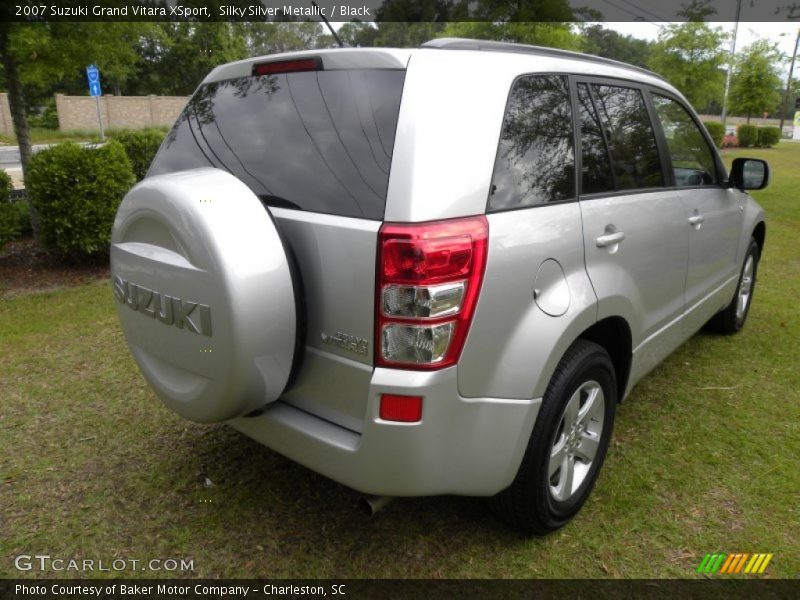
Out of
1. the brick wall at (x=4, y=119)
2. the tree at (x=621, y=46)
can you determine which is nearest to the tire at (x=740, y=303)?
the brick wall at (x=4, y=119)

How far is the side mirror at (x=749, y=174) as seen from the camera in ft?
12.9

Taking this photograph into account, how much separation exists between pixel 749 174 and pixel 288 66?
3.15 metres

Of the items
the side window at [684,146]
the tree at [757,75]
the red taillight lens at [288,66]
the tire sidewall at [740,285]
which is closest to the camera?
the red taillight lens at [288,66]

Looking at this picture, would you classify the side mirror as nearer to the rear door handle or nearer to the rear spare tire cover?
the rear door handle

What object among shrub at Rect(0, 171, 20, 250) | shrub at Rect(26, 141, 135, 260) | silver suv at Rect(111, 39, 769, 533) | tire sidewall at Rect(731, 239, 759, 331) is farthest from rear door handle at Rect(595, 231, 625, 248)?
shrub at Rect(0, 171, 20, 250)

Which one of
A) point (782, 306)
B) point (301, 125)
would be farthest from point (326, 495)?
point (782, 306)

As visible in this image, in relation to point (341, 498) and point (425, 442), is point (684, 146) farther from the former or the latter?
A: point (341, 498)

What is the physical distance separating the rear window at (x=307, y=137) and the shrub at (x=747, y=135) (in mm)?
37020

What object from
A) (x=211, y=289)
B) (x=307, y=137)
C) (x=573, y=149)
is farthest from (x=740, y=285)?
(x=211, y=289)

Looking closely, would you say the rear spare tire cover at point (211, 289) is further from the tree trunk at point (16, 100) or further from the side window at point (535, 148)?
the tree trunk at point (16, 100)

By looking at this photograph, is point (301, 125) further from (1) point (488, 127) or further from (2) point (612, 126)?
(2) point (612, 126)

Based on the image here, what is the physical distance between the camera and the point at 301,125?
223cm

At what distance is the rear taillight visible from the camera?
1842mm

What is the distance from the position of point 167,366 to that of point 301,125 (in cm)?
102
